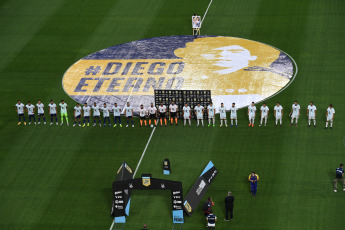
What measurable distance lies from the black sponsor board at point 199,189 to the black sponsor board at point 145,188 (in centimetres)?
62

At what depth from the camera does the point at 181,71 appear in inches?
2105

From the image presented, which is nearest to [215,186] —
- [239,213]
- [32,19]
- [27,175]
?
[239,213]

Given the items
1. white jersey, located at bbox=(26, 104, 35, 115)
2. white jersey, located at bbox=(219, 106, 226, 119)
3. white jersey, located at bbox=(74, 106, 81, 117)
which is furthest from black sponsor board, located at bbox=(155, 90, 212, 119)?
white jersey, located at bbox=(26, 104, 35, 115)

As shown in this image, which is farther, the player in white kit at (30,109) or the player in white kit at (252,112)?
the player in white kit at (30,109)

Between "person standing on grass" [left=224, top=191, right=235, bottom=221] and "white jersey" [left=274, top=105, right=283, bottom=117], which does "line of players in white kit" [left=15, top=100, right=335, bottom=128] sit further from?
"person standing on grass" [left=224, top=191, right=235, bottom=221]

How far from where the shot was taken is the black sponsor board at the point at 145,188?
37156 mm

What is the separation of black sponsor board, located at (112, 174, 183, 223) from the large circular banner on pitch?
498 inches

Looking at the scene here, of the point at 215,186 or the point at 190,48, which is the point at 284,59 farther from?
the point at 215,186

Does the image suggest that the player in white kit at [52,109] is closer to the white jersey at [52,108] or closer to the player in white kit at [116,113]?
the white jersey at [52,108]

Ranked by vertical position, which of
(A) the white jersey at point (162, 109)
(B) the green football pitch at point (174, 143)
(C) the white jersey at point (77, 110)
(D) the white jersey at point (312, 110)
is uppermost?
(D) the white jersey at point (312, 110)

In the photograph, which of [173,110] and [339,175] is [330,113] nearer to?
[339,175]

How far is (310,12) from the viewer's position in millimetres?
61500

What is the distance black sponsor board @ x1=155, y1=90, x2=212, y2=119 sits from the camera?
4653 cm

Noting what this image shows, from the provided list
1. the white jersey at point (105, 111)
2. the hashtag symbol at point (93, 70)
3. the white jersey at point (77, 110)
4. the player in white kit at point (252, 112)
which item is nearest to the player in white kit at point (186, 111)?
the player in white kit at point (252, 112)
